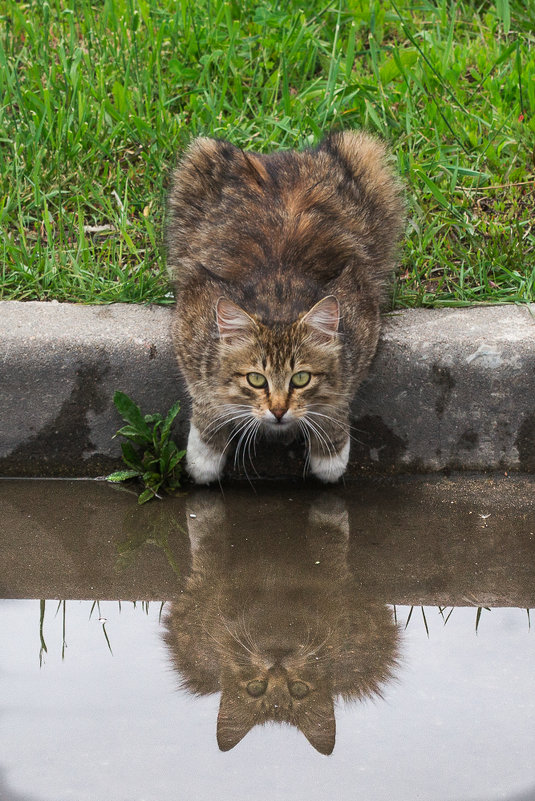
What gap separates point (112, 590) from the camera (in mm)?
3262

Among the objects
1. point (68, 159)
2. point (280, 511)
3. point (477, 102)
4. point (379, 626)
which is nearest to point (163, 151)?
point (68, 159)

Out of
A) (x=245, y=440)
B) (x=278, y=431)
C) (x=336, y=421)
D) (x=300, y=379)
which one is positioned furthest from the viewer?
(x=245, y=440)

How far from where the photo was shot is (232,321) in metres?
3.54

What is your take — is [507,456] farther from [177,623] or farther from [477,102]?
[477,102]

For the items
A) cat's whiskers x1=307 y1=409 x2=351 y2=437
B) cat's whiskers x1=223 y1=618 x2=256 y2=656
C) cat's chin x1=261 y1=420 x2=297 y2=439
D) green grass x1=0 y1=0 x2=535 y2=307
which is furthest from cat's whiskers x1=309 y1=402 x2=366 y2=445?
cat's whiskers x1=223 y1=618 x2=256 y2=656

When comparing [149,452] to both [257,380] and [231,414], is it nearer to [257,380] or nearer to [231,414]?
[231,414]

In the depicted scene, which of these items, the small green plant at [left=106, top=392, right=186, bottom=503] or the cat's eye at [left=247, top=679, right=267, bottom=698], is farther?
the small green plant at [left=106, top=392, right=186, bottom=503]

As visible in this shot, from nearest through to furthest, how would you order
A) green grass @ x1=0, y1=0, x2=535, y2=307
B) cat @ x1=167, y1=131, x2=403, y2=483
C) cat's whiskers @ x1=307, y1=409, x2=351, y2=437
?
1. cat @ x1=167, y1=131, x2=403, y2=483
2. cat's whiskers @ x1=307, y1=409, x2=351, y2=437
3. green grass @ x1=0, y1=0, x2=535, y2=307

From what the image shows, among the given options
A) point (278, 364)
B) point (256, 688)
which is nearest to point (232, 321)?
point (278, 364)

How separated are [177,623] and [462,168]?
2.61 metres

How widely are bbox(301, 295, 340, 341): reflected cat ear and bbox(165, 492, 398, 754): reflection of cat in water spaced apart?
69 centimetres

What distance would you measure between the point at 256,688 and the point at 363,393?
1.50 metres

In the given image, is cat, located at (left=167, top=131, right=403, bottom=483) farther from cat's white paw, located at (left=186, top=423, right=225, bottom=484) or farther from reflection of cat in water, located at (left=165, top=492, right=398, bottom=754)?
reflection of cat in water, located at (left=165, top=492, right=398, bottom=754)

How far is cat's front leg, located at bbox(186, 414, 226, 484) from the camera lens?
385 cm
